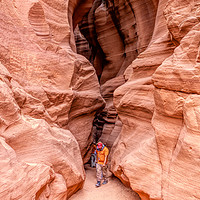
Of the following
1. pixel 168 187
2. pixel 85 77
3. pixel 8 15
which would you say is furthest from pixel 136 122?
pixel 8 15

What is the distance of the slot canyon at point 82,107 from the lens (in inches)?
134

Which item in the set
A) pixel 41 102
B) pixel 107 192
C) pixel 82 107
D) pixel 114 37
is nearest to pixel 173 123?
pixel 107 192

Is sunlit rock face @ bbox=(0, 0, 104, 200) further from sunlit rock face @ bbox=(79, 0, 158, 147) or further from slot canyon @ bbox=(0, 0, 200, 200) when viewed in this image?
sunlit rock face @ bbox=(79, 0, 158, 147)

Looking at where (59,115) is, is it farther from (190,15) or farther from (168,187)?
(190,15)

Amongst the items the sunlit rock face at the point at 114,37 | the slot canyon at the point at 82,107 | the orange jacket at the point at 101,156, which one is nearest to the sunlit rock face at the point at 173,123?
the slot canyon at the point at 82,107

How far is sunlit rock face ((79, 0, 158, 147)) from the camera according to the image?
931cm

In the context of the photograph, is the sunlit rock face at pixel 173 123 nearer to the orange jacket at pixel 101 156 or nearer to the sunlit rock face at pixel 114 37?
the orange jacket at pixel 101 156

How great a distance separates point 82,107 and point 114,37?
763 centimetres

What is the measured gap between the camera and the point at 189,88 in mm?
3398

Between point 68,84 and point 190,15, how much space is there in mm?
4199

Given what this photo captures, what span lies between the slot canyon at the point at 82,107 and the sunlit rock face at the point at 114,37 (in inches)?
5.7

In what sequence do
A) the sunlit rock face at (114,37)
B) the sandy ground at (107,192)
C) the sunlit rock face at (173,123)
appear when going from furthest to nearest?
Answer: 1. the sunlit rock face at (114,37)
2. the sandy ground at (107,192)
3. the sunlit rock face at (173,123)

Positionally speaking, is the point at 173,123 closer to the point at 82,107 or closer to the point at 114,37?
the point at 82,107

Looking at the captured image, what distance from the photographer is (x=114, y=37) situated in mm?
12914
